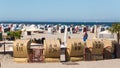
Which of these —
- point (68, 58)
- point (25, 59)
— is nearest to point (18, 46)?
point (25, 59)

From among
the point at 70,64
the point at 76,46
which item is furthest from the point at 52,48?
the point at 76,46

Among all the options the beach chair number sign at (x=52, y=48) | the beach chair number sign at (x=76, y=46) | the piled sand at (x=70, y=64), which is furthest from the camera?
the beach chair number sign at (x=76, y=46)

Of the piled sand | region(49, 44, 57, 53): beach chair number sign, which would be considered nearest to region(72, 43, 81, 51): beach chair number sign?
the piled sand

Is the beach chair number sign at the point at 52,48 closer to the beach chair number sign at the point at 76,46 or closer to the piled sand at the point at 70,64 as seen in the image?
the piled sand at the point at 70,64

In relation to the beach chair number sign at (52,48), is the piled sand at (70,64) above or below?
below

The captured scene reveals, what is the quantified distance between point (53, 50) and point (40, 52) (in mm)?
627

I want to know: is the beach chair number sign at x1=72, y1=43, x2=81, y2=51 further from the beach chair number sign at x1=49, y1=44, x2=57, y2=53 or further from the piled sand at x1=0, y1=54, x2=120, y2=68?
the beach chair number sign at x1=49, y1=44, x2=57, y2=53

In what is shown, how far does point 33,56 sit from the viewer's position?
58.0 ft

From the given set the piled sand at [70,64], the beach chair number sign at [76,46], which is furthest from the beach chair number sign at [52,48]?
the beach chair number sign at [76,46]

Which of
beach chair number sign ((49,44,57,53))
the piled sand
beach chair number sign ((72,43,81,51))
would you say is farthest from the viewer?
beach chair number sign ((72,43,81,51))

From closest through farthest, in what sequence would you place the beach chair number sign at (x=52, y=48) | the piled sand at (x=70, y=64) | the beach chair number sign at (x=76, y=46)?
the piled sand at (x=70, y=64)
the beach chair number sign at (x=52, y=48)
the beach chair number sign at (x=76, y=46)

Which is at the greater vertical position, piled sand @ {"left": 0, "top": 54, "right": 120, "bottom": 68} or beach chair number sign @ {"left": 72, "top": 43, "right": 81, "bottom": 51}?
beach chair number sign @ {"left": 72, "top": 43, "right": 81, "bottom": 51}

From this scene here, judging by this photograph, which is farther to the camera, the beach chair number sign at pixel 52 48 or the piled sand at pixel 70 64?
the beach chair number sign at pixel 52 48

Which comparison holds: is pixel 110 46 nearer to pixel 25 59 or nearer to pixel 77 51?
pixel 77 51
